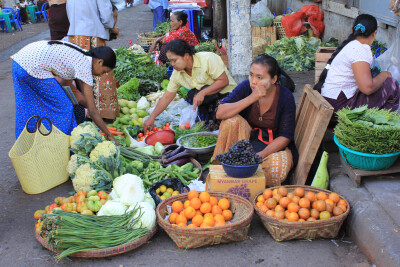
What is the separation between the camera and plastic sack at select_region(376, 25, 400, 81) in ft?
13.3

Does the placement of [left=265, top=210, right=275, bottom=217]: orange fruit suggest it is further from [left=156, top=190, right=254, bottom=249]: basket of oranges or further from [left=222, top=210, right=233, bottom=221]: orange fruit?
[left=222, top=210, right=233, bottom=221]: orange fruit

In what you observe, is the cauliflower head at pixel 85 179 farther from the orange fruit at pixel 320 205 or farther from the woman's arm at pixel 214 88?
the orange fruit at pixel 320 205

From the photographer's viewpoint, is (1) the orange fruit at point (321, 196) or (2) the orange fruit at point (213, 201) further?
(2) the orange fruit at point (213, 201)

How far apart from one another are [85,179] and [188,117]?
207 cm

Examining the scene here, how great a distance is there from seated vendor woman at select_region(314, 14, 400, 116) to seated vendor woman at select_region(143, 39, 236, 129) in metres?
1.33

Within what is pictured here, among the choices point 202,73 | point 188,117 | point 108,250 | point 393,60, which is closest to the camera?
point 108,250

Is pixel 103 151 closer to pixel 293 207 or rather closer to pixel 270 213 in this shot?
pixel 270 213

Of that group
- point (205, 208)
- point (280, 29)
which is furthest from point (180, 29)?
point (205, 208)

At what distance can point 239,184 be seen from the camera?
11.0ft

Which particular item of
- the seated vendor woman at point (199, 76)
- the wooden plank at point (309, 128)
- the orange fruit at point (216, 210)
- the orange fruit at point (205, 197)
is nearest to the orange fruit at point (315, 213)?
the wooden plank at point (309, 128)

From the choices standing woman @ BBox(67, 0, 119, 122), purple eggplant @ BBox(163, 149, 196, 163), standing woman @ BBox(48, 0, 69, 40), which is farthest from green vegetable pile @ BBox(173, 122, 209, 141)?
standing woman @ BBox(48, 0, 69, 40)

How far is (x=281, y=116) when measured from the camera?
3.69 meters

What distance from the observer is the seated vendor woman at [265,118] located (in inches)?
137

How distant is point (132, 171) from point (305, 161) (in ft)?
5.57
